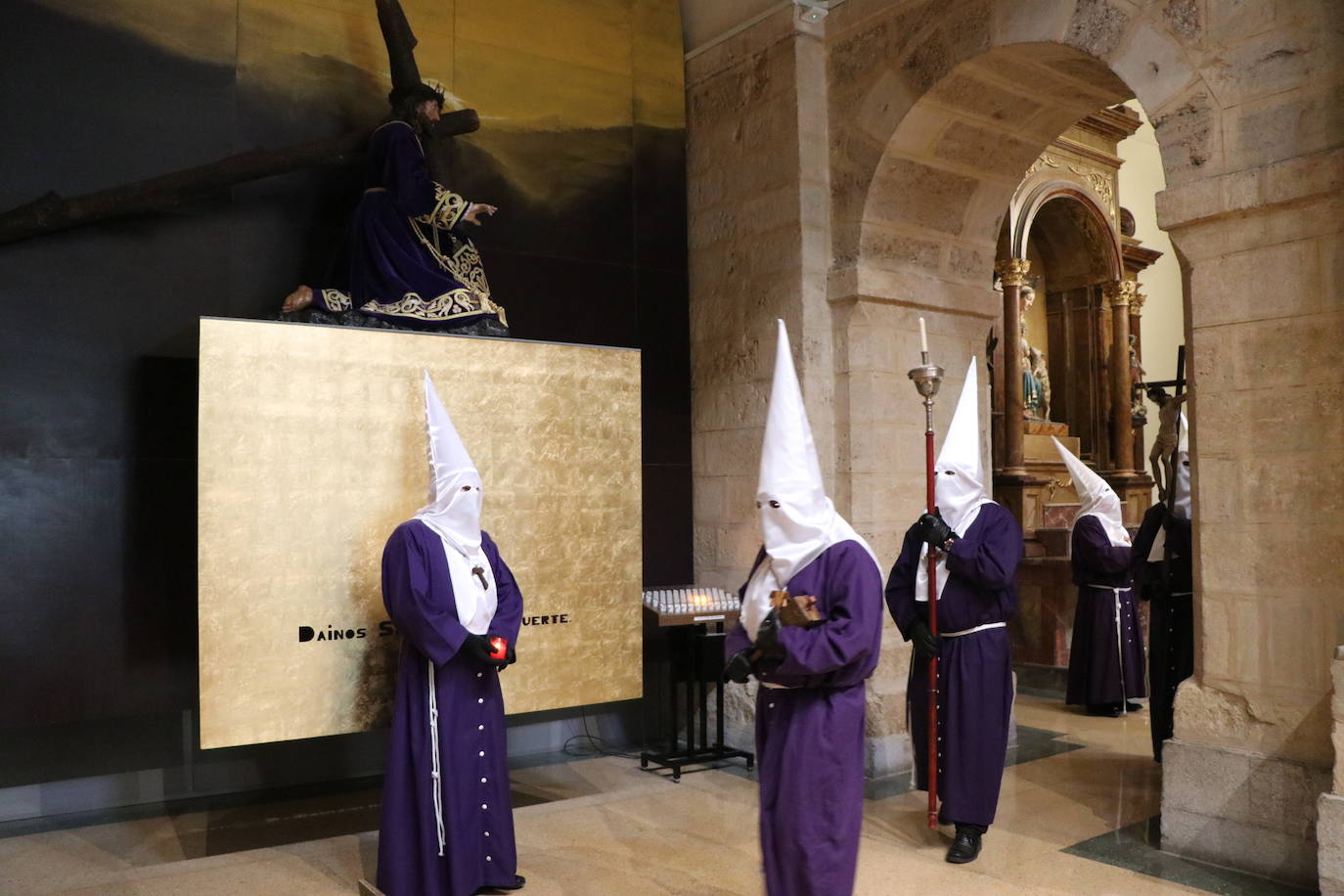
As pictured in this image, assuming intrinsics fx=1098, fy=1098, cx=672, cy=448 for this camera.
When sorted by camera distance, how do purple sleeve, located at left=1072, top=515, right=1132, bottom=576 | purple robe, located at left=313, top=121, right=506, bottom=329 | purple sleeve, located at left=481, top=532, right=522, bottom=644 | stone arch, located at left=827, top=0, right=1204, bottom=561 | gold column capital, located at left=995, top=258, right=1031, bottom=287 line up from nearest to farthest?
purple sleeve, located at left=481, top=532, right=522, bottom=644
purple robe, located at left=313, top=121, right=506, bottom=329
stone arch, located at left=827, top=0, right=1204, bottom=561
purple sleeve, located at left=1072, top=515, right=1132, bottom=576
gold column capital, located at left=995, top=258, right=1031, bottom=287

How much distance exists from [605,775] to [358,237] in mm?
3095

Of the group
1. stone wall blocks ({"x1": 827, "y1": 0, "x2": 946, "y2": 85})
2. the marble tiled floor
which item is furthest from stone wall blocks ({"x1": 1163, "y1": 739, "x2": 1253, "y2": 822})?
stone wall blocks ({"x1": 827, "y1": 0, "x2": 946, "y2": 85})

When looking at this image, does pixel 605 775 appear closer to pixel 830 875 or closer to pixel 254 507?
pixel 254 507

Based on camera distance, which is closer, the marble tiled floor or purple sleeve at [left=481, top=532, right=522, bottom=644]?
the marble tiled floor

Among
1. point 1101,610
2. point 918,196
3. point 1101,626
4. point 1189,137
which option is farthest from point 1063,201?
point 1189,137

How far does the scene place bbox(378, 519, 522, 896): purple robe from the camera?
4.04m

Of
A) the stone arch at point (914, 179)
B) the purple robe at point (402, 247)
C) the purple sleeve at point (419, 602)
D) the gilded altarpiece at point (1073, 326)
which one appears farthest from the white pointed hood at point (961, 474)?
the gilded altarpiece at point (1073, 326)

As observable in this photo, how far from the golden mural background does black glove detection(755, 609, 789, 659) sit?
7.80ft

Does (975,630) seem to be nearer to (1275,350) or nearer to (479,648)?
(1275,350)

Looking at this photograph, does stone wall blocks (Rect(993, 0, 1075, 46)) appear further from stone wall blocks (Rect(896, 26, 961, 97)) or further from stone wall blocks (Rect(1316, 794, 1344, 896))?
stone wall blocks (Rect(1316, 794, 1344, 896))

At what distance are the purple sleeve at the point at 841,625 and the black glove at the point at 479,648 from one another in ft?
4.60

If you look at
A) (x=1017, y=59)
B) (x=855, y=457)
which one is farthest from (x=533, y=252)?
(x=1017, y=59)

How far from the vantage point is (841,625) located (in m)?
3.03

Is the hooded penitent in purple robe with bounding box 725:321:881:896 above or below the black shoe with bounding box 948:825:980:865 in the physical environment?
above
